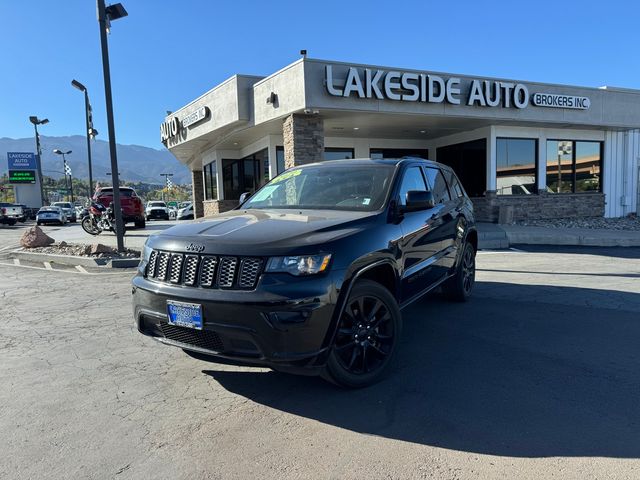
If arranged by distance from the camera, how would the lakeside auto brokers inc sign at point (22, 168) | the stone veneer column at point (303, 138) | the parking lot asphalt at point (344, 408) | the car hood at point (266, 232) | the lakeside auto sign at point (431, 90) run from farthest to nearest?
the lakeside auto brokers inc sign at point (22, 168)
the stone veneer column at point (303, 138)
the lakeside auto sign at point (431, 90)
the car hood at point (266, 232)
the parking lot asphalt at point (344, 408)

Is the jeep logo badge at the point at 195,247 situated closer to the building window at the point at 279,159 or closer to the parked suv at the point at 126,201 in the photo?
the building window at the point at 279,159

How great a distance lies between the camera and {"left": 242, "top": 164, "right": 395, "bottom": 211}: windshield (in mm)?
4207

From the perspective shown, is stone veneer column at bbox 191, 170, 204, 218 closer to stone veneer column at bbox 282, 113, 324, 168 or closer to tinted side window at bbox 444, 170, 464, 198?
stone veneer column at bbox 282, 113, 324, 168

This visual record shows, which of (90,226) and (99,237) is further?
(90,226)

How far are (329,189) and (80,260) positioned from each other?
8.15m

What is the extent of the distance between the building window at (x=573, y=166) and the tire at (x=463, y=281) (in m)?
14.0

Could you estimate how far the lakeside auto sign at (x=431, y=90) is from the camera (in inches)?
491

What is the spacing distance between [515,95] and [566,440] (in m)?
14.6

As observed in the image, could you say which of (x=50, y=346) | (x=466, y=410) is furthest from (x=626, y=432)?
(x=50, y=346)

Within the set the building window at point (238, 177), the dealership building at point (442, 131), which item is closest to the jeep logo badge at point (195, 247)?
the dealership building at point (442, 131)

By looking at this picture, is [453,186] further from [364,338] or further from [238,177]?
[238,177]

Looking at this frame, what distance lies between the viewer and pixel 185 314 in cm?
319

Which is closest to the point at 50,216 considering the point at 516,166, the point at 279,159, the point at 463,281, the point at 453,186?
the point at 279,159

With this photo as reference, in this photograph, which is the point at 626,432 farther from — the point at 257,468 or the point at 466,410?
the point at 257,468
